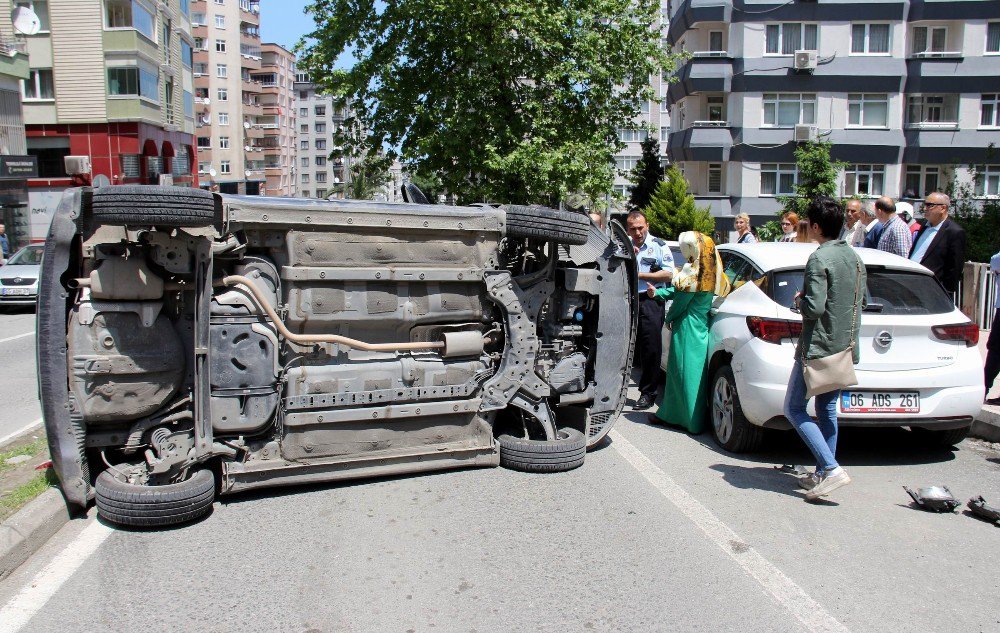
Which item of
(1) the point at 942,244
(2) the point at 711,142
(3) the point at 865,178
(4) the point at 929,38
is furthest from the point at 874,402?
(4) the point at 929,38

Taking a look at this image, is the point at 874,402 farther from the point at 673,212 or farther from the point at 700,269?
the point at 673,212

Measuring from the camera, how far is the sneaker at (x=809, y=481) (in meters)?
5.96

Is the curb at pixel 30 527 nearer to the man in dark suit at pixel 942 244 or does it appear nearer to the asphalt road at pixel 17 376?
the asphalt road at pixel 17 376

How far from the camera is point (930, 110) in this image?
141 feet

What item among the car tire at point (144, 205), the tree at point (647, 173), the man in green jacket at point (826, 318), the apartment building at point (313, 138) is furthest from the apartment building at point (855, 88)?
the apartment building at point (313, 138)

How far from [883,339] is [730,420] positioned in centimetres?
131

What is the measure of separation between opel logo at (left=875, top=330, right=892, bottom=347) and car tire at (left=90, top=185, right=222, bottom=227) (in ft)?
15.8

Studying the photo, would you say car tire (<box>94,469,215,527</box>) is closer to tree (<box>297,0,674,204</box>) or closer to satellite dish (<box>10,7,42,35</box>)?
tree (<box>297,0,674,204</box>)

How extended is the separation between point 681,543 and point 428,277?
2.33 m

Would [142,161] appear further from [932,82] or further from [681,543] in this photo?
[681,543]

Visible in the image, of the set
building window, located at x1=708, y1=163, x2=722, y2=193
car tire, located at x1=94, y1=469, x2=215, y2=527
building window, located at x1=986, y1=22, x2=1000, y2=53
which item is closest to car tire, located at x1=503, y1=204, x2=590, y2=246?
car tire, located at x1=94, y1=469, x2=215, y2=527

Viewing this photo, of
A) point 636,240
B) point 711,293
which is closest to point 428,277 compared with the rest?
point 711,293

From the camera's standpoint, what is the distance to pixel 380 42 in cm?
2055

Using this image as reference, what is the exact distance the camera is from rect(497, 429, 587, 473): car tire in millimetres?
6359
